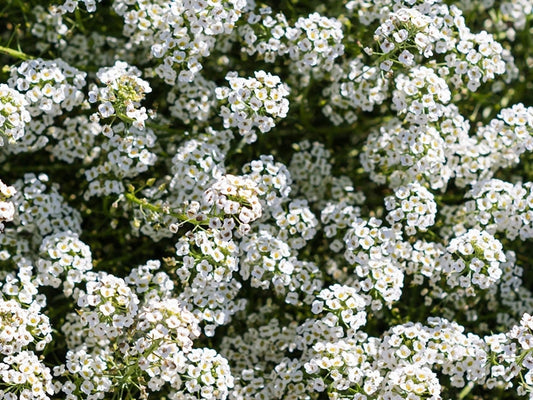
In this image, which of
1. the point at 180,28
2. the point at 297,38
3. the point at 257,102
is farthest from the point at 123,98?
the point at 297,38

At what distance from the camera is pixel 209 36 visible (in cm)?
528

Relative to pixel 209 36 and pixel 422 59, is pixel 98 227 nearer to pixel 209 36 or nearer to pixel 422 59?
pixel 209 36

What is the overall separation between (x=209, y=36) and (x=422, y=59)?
159cm

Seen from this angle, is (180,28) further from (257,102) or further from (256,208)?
(256,208)

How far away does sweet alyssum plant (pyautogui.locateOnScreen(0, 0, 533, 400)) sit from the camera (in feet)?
15.7

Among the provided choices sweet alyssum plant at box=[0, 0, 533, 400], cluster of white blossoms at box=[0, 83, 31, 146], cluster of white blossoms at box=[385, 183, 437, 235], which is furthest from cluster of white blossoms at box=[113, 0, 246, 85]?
cluster of white blossoms at box=[385, 183, 437, 235]

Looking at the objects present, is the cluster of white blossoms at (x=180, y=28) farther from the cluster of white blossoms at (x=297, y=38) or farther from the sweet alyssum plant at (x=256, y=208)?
the cluster of white blossoms at (x=297, y=38)

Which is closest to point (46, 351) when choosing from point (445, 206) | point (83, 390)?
point (83, 390)

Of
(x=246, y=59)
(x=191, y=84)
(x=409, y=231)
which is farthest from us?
(x=246, y=59)

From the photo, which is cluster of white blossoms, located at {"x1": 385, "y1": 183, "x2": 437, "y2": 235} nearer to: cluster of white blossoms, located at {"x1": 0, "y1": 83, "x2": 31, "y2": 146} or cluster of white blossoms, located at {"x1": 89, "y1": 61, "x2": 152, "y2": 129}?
cluster of white blossoms, located at {"x1": 89, "y1": 61, "x2": 152, "y2": 129}

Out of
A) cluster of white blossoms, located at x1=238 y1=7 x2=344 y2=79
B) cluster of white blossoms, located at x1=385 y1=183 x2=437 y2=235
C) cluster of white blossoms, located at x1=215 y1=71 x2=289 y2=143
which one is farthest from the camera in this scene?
cluster of white blossoms, located at x1=238 y1=7 x2=344 y2=79

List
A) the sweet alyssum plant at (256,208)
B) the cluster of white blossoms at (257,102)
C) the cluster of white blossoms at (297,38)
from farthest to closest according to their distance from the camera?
the cluster of white blossoms at (297,38), the cluster of white blossoms at (257,102), the sweet alyssum plant at (256,208)

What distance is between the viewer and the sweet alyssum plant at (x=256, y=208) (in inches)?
189

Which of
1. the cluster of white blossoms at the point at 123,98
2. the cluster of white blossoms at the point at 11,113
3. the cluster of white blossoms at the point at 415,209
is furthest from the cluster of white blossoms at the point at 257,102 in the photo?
the cluster of white blossoms at the point at 11,113
